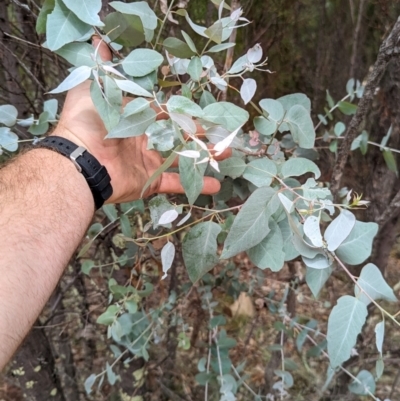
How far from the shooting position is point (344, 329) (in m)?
0.46

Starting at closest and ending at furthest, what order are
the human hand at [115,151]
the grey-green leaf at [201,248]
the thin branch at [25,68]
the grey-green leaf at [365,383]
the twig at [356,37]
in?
the grey-green leaf at [201,248] → the human hand at [115,151] → the grey-green leaf at [365,383] → the thin branch at [25,68] → the twig at [356,37]

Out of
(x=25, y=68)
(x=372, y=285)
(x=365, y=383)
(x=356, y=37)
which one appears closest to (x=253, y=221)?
(x=372, y=285)

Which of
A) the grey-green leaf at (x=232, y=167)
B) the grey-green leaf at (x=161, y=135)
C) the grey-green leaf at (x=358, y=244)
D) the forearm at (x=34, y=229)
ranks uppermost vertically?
the grey-green leaf at (x=161, y=135)

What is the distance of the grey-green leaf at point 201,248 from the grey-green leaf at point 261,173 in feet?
0.26

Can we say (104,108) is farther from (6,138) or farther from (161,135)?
(6,138)

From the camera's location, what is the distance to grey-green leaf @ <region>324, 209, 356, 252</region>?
0.47 meters

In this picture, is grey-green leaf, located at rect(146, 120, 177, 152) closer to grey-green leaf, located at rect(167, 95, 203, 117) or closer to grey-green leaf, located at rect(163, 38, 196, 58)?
grey-green leaf, located at rect(167, 95, 203, 117)

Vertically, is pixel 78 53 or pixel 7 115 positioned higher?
pixel 78 53

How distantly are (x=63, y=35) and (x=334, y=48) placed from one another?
1.52m

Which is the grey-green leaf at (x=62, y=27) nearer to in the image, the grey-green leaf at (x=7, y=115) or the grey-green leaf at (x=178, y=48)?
the grey-green leaf at (x=178, y=48)

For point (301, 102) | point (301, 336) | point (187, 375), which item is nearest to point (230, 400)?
point (301, 336)

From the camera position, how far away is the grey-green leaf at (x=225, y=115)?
1.60ft

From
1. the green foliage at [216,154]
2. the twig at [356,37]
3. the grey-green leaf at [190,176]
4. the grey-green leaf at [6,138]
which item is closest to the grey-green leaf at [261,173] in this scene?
the green foliage at [216,154]

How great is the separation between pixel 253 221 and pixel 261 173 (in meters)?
0.10
